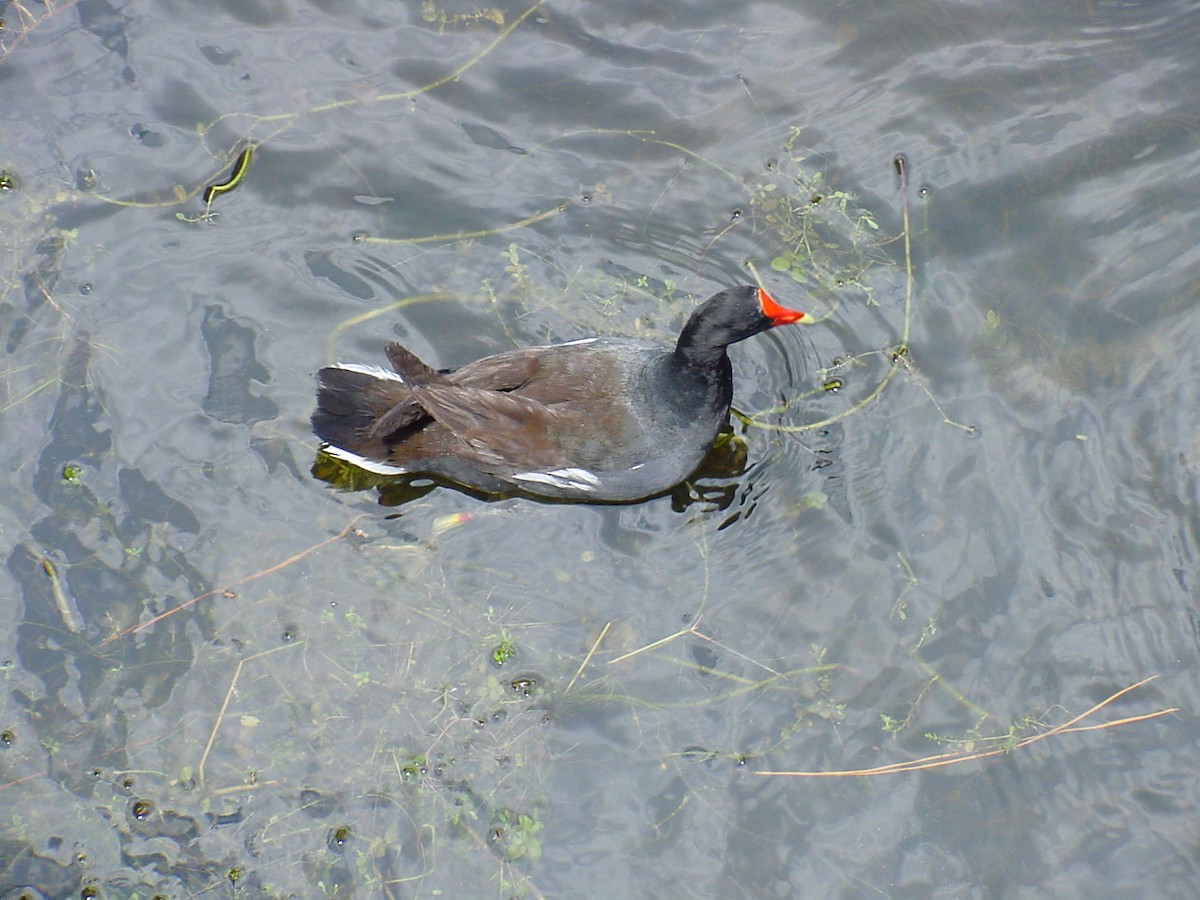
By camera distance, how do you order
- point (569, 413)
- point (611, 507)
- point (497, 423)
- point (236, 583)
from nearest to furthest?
1. point (497, 423)
2. point (569, 413)
3. point (236, 583)
4. point (611, 507)

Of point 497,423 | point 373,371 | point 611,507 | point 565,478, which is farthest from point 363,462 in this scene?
point 611,507

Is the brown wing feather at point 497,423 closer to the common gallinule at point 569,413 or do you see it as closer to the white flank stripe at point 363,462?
the common gallinule at point 569,413

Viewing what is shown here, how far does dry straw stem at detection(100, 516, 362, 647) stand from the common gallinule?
1.10 ft

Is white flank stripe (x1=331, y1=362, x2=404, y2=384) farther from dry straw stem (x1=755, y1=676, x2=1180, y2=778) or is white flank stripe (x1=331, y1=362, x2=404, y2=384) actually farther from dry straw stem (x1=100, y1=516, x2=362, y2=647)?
dry straw stem (x1=755, y1=676, x2=1180, y2=778)

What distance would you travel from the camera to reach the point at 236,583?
4391mm

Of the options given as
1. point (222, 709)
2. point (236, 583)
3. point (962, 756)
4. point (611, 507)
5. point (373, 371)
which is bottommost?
point (222, 709)

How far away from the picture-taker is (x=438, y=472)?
4555 mm

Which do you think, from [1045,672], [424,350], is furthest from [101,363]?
[1045,672]

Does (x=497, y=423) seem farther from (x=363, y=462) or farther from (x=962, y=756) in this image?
(x=962, y=756)

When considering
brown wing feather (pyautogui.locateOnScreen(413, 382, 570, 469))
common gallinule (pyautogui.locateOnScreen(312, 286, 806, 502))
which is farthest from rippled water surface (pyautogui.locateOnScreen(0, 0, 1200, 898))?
brown wing feather (pyautogui.locateOnScreen(413, 382, 570, 469))

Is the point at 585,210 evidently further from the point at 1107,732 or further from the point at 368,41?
the point at 1107,732

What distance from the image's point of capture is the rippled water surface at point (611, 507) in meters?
4.09

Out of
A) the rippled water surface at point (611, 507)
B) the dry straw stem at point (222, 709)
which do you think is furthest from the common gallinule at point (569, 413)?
the dry straw stem at point (222, 709)

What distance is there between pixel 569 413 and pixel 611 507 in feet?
1.81
